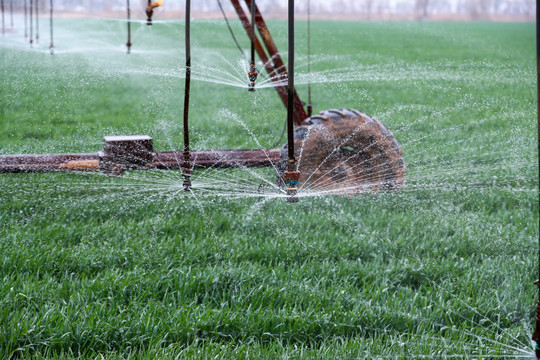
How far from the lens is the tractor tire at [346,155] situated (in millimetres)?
4016

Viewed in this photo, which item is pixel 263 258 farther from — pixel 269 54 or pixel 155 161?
pixel 269 54

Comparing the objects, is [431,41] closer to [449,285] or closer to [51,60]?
[51,60]

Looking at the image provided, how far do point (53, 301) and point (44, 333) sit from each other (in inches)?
10.4

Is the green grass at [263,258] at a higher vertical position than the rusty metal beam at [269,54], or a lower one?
lower

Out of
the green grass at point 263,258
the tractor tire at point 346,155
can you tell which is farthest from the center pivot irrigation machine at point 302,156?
the green grass at point 263,258

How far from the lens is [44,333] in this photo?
2.36 meters

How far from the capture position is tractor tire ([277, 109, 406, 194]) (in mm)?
4016

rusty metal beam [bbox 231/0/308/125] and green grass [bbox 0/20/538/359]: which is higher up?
rusty metal beam [bbox 231/0/308/125]

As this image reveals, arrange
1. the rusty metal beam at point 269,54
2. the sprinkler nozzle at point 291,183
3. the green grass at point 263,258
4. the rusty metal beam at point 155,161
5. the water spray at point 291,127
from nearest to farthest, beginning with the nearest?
the water spray at point 291,127 → the sprinkler nozzle at point 291,183 → the green grass at point 263,258 → the rusty metal beam at point 155,161 → the rusty metal beam at point 269,54

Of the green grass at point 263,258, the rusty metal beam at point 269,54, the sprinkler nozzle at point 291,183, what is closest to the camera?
the sprinkler nozzle at point 291,183

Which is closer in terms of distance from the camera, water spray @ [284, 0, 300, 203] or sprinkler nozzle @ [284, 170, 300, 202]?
water spray @ [284, 0, 300, 203]

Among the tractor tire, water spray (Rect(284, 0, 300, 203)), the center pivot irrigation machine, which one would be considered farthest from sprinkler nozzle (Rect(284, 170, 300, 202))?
the tractor tire

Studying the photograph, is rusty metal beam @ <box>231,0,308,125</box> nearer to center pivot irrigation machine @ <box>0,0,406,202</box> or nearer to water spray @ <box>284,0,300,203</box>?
center pivot irrigation machine @ <box>0,0,406,202</box>

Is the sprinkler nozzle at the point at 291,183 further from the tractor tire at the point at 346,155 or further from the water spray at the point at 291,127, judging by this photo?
the tractor tire at the point at 346,155
